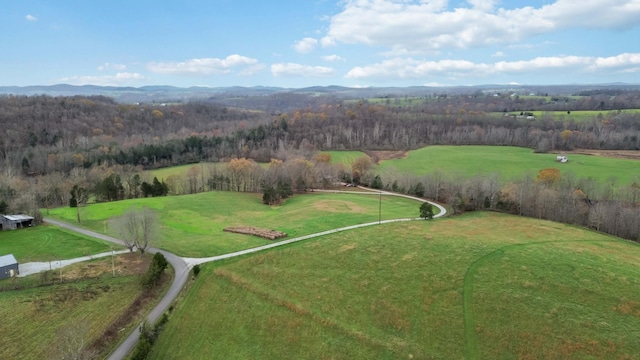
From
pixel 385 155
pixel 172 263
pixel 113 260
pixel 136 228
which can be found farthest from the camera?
pixel 385 155

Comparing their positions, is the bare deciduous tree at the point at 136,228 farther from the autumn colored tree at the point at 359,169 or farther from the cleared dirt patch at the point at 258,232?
the autumn colored tree at the point at 359,169

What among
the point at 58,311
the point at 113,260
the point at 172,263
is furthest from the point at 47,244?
the point at 58,311

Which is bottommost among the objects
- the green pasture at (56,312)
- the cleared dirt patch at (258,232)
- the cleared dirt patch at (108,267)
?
the green pasture at (56,312)

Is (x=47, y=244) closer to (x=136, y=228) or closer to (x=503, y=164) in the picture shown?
(x=136, y=228)

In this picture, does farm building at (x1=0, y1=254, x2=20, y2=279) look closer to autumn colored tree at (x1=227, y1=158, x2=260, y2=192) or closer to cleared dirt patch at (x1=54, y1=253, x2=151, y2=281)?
cleared dirt patch at (x1=54, y1=253, x2=151, y2=281)

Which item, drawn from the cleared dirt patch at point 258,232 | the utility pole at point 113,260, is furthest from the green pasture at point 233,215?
the utility pole at point 113,260

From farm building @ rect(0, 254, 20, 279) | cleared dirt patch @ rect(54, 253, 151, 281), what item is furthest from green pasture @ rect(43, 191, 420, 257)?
farm building @ rect(0, 254, 20, 279)
